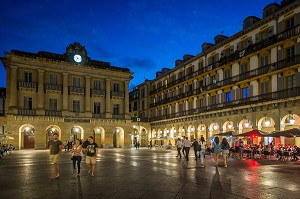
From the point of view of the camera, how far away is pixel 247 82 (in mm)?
33938

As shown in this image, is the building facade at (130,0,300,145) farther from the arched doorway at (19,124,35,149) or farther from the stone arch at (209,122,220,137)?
the arched doorway at (19,124,35,149)

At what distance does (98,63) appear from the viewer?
171 feet

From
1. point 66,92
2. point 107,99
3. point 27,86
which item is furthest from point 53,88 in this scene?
point 107,99

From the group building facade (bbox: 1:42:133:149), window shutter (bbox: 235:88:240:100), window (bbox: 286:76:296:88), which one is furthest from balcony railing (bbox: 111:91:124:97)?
window (bbox: 286:76:296:88)

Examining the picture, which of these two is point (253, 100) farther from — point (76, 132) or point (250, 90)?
point (76, 132)

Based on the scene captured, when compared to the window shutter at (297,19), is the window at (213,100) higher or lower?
lower

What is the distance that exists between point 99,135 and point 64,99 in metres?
8.79

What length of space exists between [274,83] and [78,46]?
3158 centimetres

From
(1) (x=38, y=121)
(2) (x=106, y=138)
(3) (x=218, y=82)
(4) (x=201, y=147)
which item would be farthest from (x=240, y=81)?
(1) (x=38, y=121)

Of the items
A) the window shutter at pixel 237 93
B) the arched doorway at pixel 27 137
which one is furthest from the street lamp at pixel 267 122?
the arched doorway at pixel 27 137

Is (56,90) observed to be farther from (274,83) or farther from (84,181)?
(84,181)

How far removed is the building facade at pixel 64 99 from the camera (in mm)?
43406

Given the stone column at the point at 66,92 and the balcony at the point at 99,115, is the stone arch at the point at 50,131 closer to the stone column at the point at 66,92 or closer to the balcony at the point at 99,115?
the stone column at the point at 66,92

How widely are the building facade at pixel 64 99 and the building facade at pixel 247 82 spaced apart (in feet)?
34.4
